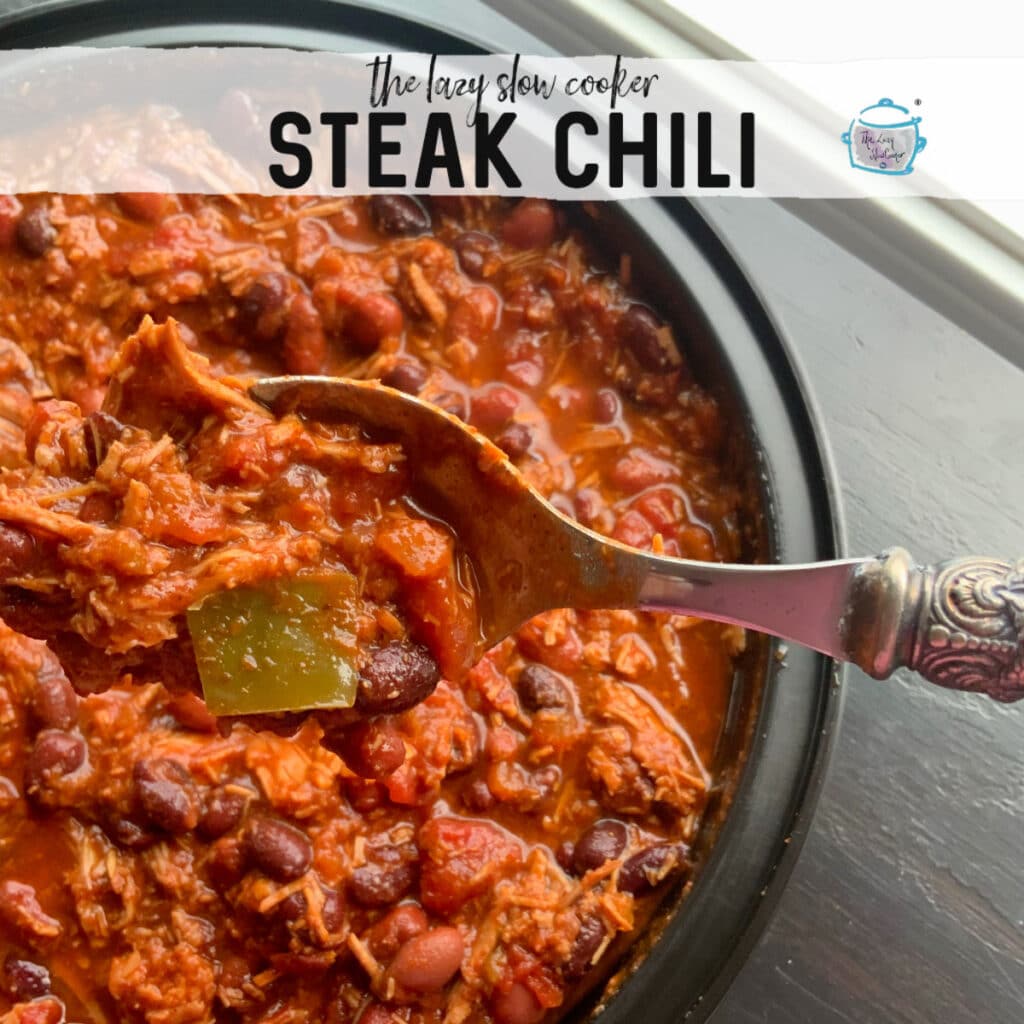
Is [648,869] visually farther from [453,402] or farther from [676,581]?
[453,402]

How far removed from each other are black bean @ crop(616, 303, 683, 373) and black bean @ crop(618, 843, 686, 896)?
1111mm

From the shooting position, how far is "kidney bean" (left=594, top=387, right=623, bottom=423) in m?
2.59

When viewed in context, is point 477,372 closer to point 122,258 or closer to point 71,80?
point 122,258

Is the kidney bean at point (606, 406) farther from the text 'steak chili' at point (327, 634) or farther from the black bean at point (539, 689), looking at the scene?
the black bean at point (539, 689)

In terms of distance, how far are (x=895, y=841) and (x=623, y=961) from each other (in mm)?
723

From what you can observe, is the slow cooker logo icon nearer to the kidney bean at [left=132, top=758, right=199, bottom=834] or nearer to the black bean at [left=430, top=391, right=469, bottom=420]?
A: the black bean at [left=430, top=391, right=469, bottom=420]

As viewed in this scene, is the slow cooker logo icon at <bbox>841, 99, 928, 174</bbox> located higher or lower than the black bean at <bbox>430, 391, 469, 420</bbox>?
higher

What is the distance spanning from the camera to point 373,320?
2.56m

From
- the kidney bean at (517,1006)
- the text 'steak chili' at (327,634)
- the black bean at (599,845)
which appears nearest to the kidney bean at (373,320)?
the text 'steak chili' at (327,634)

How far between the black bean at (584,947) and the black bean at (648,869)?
0.32 ft

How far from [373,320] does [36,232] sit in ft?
2.71

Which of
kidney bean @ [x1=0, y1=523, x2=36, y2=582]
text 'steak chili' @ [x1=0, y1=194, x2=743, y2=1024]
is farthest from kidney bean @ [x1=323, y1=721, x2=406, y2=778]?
kidney bean @ [x1=0, y1=523, x2=36, y2=582]

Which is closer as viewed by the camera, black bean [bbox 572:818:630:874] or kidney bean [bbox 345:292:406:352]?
black bean [bbox 572:818:630:874]

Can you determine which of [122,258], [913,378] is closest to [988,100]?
[913,378]
